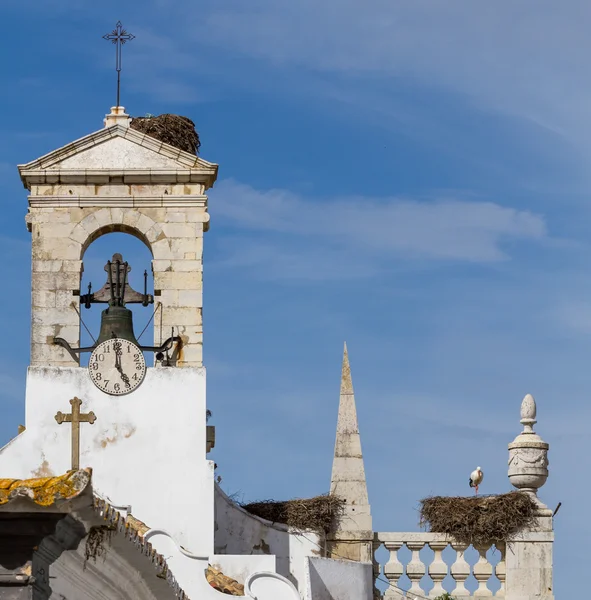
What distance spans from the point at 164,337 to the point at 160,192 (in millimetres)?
1663

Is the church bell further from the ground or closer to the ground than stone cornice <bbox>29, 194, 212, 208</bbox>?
closer to the ground

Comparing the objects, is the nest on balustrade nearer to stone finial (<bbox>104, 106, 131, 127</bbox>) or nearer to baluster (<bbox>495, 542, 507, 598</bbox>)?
baluster (<bbox>495, 542, 507, 598</bbox>)

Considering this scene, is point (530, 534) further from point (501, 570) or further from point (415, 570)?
point (415, 570)

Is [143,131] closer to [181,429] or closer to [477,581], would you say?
[181,429]

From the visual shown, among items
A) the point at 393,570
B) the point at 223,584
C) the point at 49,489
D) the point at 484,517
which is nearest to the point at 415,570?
the point at 393,570

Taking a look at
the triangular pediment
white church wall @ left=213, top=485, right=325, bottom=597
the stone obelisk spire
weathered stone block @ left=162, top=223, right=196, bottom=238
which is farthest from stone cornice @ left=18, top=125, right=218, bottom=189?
white church wall @ left=213, top=485, right=325, bottom=597

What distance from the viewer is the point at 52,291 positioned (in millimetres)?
22422

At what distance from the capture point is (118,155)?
909 inches

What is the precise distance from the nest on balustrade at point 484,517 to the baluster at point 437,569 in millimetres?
154

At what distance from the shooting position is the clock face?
2189cm

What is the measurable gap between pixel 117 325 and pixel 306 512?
2903 millimetres

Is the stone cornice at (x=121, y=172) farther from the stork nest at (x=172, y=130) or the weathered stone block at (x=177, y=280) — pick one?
the weathered stone block at (x=177, y=280)

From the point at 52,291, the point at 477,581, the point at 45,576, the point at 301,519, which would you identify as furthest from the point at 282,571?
the point at 45,576

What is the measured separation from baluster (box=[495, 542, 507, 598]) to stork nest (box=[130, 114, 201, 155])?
5.43m
